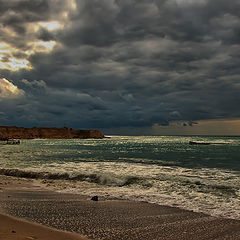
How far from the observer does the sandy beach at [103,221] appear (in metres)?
7.70

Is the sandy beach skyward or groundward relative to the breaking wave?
skyward

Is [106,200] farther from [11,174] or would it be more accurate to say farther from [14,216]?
[11,174]

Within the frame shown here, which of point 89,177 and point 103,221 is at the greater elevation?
point 103,221

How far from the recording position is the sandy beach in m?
7.70

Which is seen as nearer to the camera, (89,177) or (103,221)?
(103,221)

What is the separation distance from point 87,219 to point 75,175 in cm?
1306

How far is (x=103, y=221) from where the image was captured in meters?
9.19

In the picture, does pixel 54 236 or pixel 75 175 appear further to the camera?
pixel 75 175

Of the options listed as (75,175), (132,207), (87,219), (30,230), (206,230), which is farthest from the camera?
(75,175)

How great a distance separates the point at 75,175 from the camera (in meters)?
22.0

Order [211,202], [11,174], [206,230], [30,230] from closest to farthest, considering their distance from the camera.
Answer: [30,230]
[206,230]
[211,202]
[11,174]

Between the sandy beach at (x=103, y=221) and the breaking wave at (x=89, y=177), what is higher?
the sandy beach at (x=103, y=221)

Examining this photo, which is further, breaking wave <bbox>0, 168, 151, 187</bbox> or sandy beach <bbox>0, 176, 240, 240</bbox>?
breaking wave <bbox>0, 168, 151, 187</bbox>

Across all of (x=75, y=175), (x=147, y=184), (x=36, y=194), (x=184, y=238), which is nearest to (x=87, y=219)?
(x=184, y=238)
